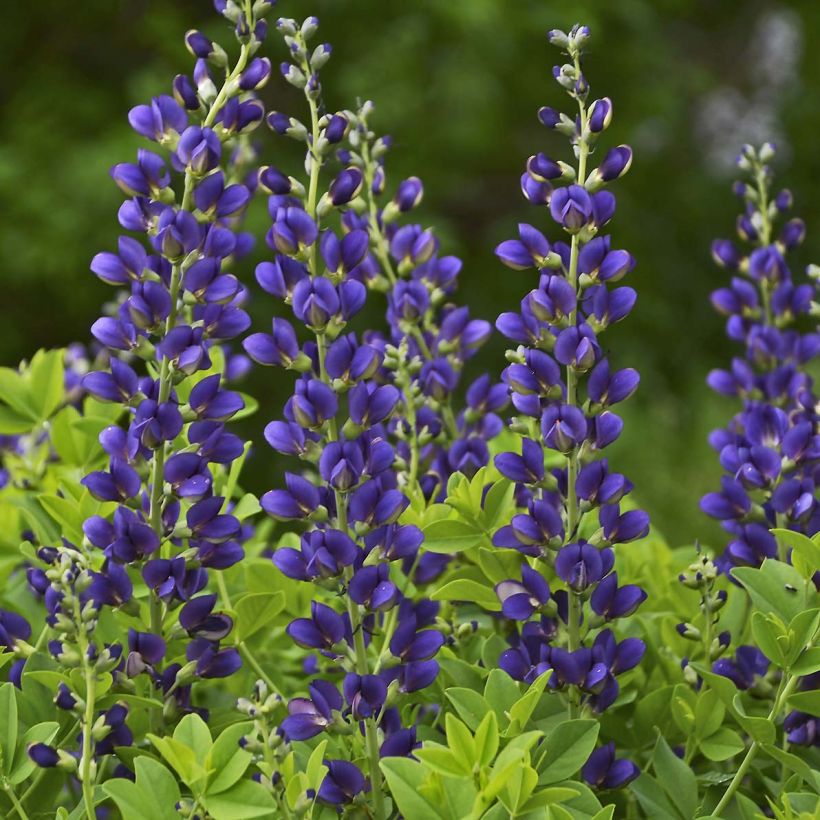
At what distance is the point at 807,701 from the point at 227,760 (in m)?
0.54

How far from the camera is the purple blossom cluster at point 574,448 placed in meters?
1.20

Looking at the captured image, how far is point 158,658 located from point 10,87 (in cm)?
689

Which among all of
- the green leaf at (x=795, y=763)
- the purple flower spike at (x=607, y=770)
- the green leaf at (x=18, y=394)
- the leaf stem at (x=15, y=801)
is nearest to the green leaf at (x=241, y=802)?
the leaf stem at (x=15, y=801)

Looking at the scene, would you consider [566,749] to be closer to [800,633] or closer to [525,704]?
[525,704]

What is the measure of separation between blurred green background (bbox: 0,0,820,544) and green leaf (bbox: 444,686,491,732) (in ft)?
15.1

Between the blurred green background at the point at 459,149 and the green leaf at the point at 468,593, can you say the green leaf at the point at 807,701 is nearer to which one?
the green leaf at the point at 468,593

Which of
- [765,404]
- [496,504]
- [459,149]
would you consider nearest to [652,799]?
[496,504]

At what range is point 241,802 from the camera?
1.07m

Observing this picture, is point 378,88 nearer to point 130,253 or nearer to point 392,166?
point 392,166

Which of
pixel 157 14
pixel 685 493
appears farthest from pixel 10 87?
pixel 685 493

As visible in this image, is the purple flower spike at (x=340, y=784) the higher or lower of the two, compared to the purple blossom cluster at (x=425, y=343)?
lower

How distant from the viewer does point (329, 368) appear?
118cm

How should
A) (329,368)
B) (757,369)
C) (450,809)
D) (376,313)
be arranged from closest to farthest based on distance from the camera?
(450,809)
(329,368)
(757,369)
(376,313)

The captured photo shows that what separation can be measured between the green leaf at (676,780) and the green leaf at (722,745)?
0.21 feet
